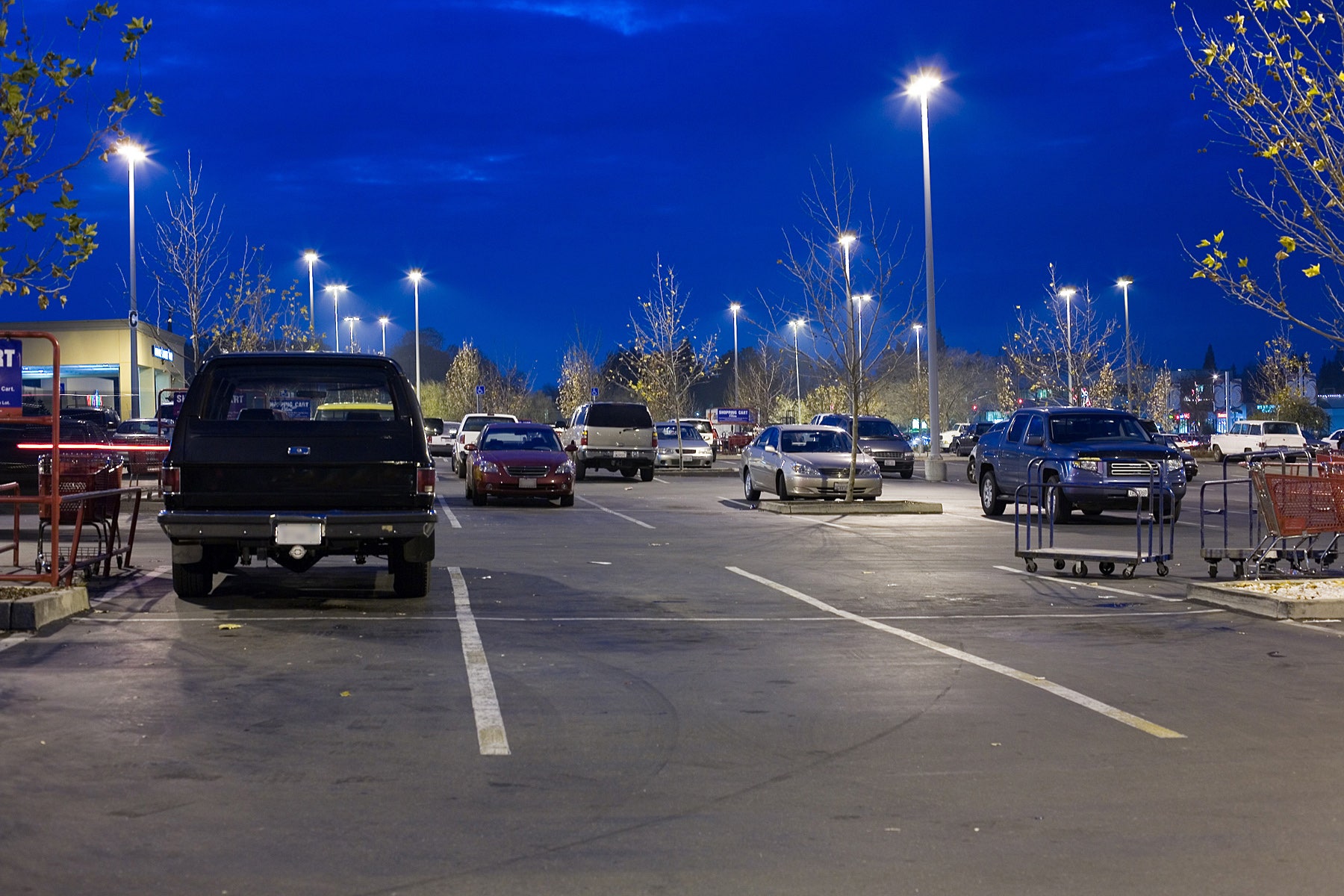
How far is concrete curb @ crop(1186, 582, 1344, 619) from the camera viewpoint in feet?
38.9

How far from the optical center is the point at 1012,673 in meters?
9.16

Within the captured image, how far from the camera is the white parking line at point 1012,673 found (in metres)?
7.61

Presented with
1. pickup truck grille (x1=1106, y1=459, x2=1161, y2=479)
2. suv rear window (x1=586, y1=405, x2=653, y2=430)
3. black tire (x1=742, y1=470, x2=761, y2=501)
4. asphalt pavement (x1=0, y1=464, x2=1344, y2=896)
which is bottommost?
asphalt pavement (x1=0, y1=464, x2=1344, y2=896)

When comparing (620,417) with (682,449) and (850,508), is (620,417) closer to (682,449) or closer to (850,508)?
(682,449)

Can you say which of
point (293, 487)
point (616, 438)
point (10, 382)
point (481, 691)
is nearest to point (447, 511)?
point (616, 438)

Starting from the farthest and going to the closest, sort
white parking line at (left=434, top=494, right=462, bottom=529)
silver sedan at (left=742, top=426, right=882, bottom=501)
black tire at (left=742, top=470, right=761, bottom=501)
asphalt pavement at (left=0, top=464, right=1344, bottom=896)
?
black tire at (left=742, top=470, right=761, bottom=501) → silver sedan at (left=742, top=426, right=882, bottom=501) → white parking line at (left=434, top=494, right=462, bottom=529) → asphalt pavement at (left=0, top=464, right=1344, bottom=896)

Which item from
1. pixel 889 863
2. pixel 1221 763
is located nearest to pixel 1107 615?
pixel 1221 763

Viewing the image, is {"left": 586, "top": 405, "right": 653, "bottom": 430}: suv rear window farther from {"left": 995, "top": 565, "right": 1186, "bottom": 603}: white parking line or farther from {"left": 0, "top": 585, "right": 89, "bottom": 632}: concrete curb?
{"left": 0, "top": 585, "right": 89, "bottom": 632}: concrete curb

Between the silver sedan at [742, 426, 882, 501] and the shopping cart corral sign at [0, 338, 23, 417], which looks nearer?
the shopping cart corral sign at [0, 338, 23, 417]

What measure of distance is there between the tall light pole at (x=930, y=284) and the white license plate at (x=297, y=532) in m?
27.5

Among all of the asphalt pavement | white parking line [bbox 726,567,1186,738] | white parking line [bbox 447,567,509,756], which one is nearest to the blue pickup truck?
white parking line [bbox 726,567,1186,738]

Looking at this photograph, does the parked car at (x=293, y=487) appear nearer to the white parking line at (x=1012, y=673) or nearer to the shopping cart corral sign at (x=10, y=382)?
the shopping cart corral sign at (x=10, y=382)

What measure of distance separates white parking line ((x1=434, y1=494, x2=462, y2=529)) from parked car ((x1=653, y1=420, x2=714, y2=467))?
17284mm

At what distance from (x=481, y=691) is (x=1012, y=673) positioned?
129 inches
